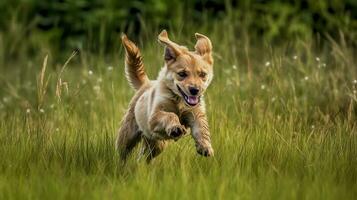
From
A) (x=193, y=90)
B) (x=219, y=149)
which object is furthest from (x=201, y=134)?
(x=219, y=149)

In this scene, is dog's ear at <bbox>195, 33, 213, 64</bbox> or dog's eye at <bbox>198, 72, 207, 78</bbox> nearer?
dog's eye at <bbox>198, 72, 207, 78</bbox>

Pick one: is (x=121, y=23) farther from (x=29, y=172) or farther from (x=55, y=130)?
(x=29, y=172)

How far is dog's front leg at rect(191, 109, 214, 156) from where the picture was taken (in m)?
6.00

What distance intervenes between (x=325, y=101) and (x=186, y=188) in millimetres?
3263

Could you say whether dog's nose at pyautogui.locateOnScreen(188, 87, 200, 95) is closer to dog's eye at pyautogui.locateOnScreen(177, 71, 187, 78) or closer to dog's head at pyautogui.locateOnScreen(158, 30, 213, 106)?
dog's head at pyautogui.locateOnScreen(158, 30, 213, 106)

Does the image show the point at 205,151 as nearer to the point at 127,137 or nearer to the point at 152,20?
the point at 127,137

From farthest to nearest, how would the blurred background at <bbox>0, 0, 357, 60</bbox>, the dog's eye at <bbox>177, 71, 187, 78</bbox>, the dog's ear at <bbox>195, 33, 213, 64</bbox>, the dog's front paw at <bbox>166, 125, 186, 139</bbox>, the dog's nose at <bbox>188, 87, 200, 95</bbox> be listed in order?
the blurred background at <bbox>0, 0, 357, 60</bbox>, the dog's ear at <bbox>195, 33, 213, 64</bbox>, the dog's eye at <bbox>177, 71, 187, 78</bbox>, the dog's nose at <bbox>188, 87, 200, 95</bbox>, the dog's front paw at <bbox>166, 125, 186, 139</bbox>

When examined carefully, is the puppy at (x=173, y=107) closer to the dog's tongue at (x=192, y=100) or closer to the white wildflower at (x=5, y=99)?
the dog's tongue at (x=192, y=100)

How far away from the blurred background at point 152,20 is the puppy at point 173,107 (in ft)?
14.7

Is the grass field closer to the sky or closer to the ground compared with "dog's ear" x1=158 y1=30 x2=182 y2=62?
closer to the ground

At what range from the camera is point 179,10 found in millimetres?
11562

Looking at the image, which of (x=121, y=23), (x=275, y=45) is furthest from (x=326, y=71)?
(x=121, y=23)

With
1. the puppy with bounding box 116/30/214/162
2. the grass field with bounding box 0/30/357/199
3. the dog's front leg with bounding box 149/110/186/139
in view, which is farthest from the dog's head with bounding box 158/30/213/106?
the grass field with bounding box 0/30/357/199

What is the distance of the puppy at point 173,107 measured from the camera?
609 centimetres
